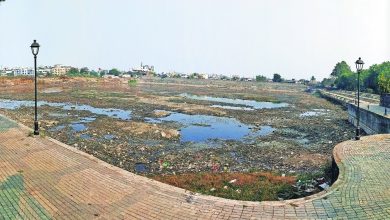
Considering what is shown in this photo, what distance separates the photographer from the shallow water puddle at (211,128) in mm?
25058

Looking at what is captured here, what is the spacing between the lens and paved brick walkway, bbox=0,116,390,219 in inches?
307

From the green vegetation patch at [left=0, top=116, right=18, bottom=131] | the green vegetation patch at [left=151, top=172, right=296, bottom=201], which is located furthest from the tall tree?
the green vegetation patch at [left=0, top=116, right=18, bottom=131]

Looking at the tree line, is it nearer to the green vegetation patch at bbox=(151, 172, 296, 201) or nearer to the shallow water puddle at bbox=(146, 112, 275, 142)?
the shallow water puddle at bbox=(146, 112, 275, 142)

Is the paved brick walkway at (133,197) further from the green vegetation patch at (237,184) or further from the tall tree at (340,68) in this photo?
the tall tree at (340,68)

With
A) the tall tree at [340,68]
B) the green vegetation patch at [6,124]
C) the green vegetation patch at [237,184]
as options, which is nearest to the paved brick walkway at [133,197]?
the green vegetation patch at [237,184]

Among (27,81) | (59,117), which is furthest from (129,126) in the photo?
(27,81)

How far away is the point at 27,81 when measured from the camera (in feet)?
320

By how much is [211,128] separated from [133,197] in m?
20.4

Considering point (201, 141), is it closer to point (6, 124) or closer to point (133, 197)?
point (6, 124)

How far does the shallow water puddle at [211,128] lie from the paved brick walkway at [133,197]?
12512 mm

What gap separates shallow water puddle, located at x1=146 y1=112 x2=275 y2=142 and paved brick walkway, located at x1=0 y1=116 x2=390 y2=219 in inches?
493

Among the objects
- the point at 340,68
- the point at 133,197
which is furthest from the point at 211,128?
the point at 340,68

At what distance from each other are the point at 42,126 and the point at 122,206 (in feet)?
66.1

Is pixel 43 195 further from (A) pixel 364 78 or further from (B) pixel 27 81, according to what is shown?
(B) pixel 27 81
